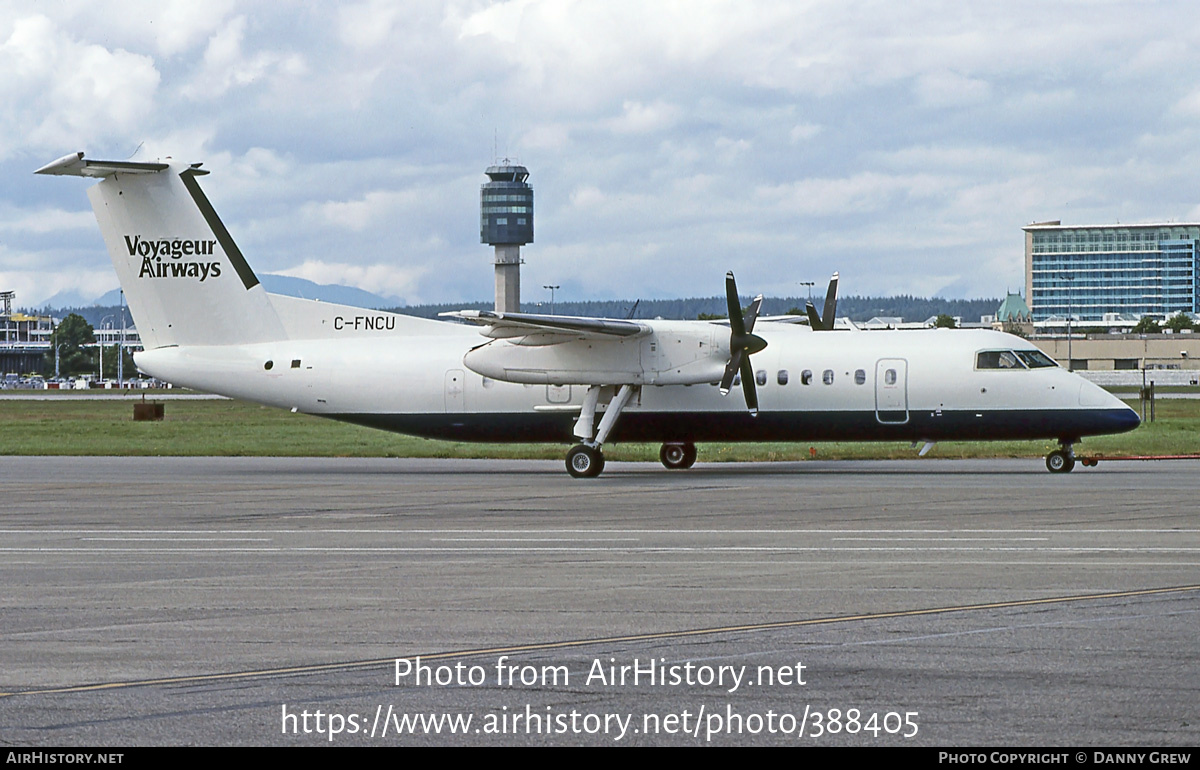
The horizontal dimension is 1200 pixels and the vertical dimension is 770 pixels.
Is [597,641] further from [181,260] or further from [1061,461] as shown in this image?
[181,260]

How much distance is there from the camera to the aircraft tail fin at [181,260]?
3209 cm

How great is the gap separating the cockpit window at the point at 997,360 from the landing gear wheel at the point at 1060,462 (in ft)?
6.47

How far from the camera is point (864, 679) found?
8453 millimetres

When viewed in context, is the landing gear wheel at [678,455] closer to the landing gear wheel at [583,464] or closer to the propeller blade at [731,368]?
the landing gear wheel at [583,464]

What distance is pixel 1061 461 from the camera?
28422mm

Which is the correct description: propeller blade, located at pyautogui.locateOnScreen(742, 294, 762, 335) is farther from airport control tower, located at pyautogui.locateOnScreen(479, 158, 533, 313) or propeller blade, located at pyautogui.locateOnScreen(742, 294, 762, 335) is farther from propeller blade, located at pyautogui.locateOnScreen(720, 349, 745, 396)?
airport control tower, located at pyautogui.locateOnScreen(479, 158, 533, 313)

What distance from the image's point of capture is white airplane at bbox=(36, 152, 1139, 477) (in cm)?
2867

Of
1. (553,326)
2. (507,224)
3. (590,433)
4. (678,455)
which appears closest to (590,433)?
(590,433)

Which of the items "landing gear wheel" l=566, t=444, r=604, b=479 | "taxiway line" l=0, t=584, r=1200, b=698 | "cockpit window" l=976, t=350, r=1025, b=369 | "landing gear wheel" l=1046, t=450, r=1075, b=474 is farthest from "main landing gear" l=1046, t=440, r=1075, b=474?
"taxiway line" l=0, t=584, r=1200, b=698

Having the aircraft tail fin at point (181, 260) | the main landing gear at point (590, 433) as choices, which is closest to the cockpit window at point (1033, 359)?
the main landing gear at point (590, 433)

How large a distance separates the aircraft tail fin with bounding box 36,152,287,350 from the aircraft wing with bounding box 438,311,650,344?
21.4 feet

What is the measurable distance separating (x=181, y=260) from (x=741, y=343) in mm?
13479

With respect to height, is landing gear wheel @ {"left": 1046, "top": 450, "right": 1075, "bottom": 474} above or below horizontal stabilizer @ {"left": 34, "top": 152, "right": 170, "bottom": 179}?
below
